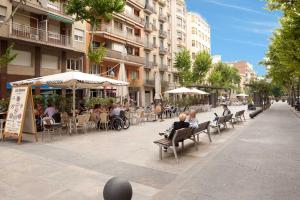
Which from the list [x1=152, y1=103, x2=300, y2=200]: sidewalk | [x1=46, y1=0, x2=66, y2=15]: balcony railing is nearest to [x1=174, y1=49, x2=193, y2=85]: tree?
[x1=46, y1=0, x2=66, y2=15]: balcony railing

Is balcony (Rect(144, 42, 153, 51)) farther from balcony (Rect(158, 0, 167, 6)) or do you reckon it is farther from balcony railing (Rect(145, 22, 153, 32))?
balcony (Rect(158, 0, 167, 6))

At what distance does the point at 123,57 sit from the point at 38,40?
44.3 feet

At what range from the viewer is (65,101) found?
15.8 m

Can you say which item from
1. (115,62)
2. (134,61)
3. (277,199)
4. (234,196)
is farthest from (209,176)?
(134,61)

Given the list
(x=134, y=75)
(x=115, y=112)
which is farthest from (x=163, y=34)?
(x=115, y=112)

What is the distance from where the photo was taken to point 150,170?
6508 mm

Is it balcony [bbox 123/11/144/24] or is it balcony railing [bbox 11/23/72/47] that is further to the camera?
balcony [bbox 123/11/144/24]

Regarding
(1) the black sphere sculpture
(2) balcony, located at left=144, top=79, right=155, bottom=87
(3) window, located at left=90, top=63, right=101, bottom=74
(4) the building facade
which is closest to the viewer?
(1) the black sphere sculpture

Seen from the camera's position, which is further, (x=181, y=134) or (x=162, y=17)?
(x=162, y=17)

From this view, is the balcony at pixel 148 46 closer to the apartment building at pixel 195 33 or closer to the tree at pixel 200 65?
the tree at pixel 200 65

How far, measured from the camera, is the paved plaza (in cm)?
499

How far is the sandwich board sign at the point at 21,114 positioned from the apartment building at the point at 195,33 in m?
52.5

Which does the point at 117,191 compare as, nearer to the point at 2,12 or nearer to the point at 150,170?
the point at 150,170

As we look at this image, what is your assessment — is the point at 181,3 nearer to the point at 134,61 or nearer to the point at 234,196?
the point at 134,61
